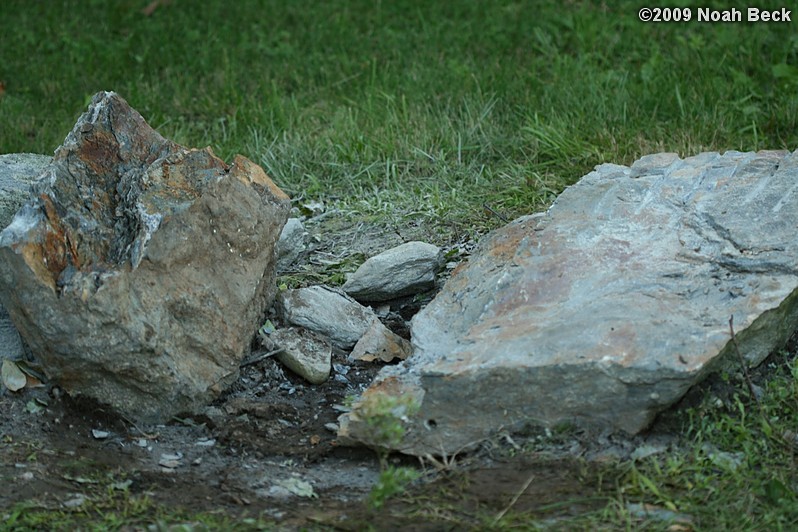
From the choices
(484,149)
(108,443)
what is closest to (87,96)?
(484,149)

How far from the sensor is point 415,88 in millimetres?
5359

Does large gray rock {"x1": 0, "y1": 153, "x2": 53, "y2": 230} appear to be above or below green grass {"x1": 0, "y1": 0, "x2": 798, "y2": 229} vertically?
above

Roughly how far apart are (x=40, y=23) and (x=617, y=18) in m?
3.79

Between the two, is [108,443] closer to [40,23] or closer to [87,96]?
[87,96]

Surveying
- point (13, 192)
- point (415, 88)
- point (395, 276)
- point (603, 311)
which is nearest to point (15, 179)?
point (13, 192)

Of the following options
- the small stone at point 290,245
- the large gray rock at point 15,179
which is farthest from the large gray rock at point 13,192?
the small stone at point 290,245

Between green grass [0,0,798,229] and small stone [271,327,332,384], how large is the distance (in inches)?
43.0

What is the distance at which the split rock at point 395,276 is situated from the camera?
148 inches

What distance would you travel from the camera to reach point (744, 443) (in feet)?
8.91

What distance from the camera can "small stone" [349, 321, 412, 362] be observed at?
11.2 feet

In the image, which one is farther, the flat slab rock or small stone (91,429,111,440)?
small stone (91,429,111,440)
